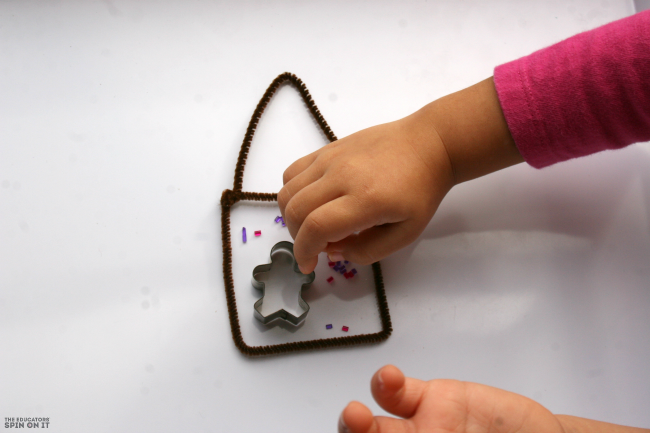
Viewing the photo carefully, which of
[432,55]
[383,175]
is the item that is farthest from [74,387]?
[432,55]

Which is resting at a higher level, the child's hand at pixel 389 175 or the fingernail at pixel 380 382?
the child's hand at pixel 389 175

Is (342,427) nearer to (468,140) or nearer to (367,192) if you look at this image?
(367,192)

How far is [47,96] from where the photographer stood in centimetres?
83

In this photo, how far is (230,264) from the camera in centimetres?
74

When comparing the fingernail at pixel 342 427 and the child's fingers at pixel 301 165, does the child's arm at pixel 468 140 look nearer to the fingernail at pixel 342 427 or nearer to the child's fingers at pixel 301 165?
the child's fingers at pixel 301 165

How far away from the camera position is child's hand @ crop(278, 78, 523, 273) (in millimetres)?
622

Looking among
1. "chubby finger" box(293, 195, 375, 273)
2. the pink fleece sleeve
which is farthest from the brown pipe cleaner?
the pink fleece sleeve

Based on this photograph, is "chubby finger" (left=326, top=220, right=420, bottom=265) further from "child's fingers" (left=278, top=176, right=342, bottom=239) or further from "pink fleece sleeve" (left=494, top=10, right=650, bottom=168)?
"pink fleece sleeve" (left=494, top=10, right=650, bottom=168)

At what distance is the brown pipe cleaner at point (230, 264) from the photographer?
2.30ft

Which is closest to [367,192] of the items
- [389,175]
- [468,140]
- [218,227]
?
[389,175]

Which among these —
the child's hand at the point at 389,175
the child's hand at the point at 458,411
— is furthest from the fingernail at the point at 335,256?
the child's hand at the point at 458,411

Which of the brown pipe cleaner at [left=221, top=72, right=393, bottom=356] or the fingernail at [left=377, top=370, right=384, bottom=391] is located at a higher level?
the brown pipe cleaner at [left=221, top=72, right=393, bottom=356]

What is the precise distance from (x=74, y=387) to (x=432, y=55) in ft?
2.79

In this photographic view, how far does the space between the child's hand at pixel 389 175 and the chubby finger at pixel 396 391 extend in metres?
0.21
